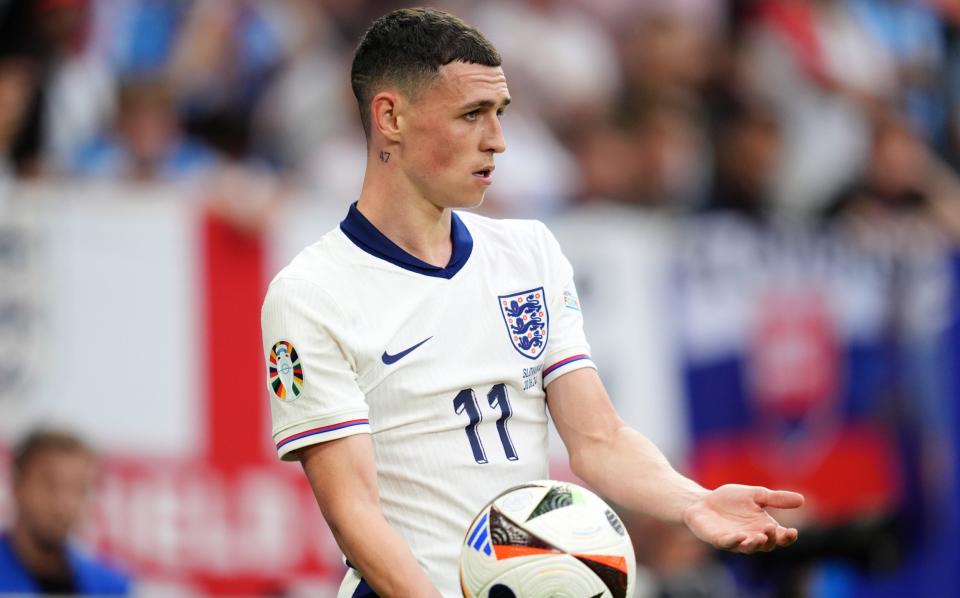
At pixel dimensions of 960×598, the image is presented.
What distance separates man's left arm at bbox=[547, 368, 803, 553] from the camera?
407 cm

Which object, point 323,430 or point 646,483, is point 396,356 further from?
point 646,483

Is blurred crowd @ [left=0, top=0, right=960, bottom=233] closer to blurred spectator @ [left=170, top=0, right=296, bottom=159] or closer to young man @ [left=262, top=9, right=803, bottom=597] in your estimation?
blurred spectator @ [left=170, top=0, right=296, bottom=159]

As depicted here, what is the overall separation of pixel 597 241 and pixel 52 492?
14.4ft

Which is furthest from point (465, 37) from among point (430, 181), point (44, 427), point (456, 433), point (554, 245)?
point (44, 427)

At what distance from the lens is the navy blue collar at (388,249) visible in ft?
14.8

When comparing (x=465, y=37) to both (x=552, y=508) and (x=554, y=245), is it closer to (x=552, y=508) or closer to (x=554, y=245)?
(x=554, y=245)

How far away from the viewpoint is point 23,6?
9531mm

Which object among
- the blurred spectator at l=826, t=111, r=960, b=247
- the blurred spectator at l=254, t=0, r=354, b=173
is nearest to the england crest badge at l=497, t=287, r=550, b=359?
the blurred spectator at l=254, t=0, r=354, b=173

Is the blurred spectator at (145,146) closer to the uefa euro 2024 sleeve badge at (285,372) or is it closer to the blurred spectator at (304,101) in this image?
the blurred spectator at (304,101)

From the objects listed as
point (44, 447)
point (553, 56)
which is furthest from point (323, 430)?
point (553, 56)

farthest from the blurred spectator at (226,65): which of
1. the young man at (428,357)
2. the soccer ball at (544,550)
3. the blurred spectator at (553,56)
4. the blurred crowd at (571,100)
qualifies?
Result: the soccer ball at (544,550)

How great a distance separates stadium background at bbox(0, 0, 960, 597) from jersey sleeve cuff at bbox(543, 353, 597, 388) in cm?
499

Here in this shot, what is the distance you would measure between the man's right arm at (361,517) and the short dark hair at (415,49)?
103 cm

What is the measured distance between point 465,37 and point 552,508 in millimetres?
1368
